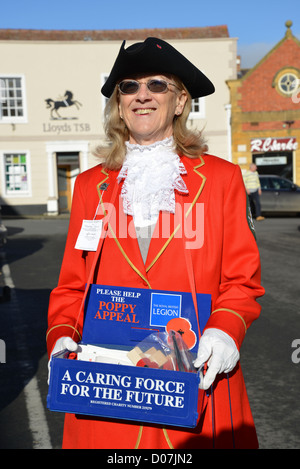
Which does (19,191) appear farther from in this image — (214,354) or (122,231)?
(214,354)

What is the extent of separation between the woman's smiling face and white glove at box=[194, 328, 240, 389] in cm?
90

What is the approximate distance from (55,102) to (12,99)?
2.01 m

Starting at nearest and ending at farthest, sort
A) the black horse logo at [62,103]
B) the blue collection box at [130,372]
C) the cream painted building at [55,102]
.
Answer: the blue collection box at [130,372] → the cream painted building at [55,102] → the black horse logo at [62,103]

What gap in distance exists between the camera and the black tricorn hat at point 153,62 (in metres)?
2.18

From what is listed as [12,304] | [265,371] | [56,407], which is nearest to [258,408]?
[265,371]

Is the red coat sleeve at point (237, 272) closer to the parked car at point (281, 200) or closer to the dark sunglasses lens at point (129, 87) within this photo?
the dark sunglasses lens at point (129, 87)

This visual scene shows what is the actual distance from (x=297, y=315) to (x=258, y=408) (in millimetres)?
2777

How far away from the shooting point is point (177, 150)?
2361 mm

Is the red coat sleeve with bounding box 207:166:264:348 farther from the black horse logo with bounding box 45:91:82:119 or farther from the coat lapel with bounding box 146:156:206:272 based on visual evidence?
the black horse logo with bounding box 45:91:82:119

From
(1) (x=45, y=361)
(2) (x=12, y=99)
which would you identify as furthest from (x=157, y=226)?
(2) (x=12, y=99)

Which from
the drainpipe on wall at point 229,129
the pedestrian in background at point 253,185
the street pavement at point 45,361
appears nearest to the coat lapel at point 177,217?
the street pavement at point 45,361

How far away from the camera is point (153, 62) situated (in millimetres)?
2207

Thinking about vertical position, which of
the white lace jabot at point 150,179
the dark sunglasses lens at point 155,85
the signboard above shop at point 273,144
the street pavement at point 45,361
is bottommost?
the street pavement at point 45,361

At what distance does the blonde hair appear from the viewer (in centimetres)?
235
